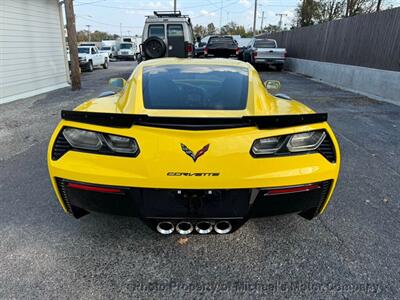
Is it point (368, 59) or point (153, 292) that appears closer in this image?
point (153, 292)

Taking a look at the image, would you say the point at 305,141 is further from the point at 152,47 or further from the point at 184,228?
the point at 152,47

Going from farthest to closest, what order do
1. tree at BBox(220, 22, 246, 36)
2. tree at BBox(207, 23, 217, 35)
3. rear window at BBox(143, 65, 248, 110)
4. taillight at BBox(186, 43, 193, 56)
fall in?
1. tree at BBox(207, 23, 217, 35)
2. tree at BBox(220, 22, 246, 36)
3. taillight at BBox(186, 43, 193, 56)
4. rear window at BBox(143, 65, 248, 110)

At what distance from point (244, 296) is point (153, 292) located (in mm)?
595

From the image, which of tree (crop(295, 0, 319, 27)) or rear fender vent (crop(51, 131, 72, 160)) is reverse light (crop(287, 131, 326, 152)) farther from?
tree (crop(295, 0, 319, 27))

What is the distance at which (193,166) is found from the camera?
6.59 feet

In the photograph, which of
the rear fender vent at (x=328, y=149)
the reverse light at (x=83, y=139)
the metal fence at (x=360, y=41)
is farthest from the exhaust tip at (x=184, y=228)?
the metal fence at (x=360, y=41)

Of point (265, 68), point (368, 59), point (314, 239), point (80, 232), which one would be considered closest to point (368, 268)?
point (314, 239)

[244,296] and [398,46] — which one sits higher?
[398,46]

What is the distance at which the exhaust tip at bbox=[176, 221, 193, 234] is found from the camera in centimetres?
226

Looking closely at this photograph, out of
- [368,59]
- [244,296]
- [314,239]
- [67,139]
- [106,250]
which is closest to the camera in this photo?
[244,296]

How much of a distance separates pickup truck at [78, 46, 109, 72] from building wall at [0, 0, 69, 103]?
6.31m

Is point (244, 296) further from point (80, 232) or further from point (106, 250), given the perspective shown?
point (80, 232)

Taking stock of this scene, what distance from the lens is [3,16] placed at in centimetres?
961

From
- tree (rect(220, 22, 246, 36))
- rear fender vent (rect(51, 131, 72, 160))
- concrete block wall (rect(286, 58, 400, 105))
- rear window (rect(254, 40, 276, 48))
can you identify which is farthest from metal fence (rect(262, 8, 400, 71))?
tree (rect(220, 22, 246, 36))
